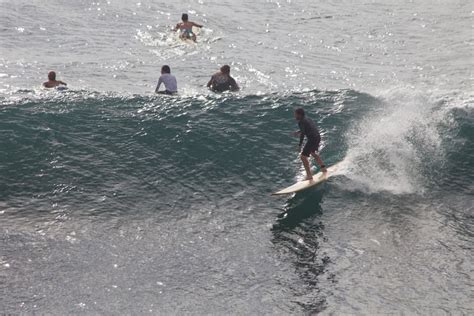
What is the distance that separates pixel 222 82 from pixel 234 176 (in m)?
5.84

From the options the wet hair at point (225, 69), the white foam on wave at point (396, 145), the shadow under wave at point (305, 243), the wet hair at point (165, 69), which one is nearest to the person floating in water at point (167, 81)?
the wet hair at point (165, 69)

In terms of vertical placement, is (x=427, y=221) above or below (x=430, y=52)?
below

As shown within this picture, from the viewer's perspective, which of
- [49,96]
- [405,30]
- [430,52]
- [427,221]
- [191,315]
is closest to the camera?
[191,315]

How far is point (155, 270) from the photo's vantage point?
1478cm

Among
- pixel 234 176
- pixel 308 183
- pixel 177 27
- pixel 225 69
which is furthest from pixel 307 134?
pixel 177 27

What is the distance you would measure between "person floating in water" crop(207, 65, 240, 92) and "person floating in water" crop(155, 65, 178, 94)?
138 cm

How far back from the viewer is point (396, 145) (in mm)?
20469

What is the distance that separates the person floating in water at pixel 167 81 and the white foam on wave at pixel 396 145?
6.69 metres

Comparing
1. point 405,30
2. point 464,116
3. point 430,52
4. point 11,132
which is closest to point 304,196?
point 464,116

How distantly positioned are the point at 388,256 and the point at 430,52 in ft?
56.6

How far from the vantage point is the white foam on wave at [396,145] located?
18953mm

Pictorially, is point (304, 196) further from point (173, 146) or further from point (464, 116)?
point (464, 116)

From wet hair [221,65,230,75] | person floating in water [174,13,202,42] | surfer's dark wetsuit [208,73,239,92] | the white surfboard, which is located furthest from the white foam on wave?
person floating in water [174,13,202,42]

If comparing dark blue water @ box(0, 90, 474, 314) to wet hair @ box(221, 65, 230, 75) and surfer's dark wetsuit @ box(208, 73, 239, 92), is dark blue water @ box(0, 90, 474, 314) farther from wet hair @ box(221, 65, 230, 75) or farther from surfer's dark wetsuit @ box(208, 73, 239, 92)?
wet hair @ box(221, 65, 230, 75)
